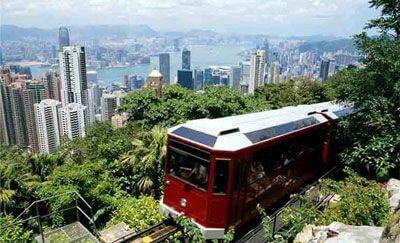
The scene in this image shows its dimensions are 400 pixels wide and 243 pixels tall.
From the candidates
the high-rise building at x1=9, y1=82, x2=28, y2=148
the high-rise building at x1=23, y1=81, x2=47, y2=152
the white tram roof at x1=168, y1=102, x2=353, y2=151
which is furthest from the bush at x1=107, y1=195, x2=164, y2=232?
the high-rise building at x1=23, y1=81, x2=47, y2=152

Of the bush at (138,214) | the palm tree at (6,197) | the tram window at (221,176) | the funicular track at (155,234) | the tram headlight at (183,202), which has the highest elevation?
the tram window at (221,176)

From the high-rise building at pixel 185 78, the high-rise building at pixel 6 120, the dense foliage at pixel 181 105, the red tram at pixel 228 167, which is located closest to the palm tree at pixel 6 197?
the red tram at pixel 228 167

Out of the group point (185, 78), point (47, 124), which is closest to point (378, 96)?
point (47, 124)

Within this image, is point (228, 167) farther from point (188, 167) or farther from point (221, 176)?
point (188, 167)

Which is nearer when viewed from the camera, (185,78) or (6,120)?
(6,120)

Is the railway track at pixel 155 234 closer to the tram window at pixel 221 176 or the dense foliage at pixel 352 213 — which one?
the tram window at pixel 221 176

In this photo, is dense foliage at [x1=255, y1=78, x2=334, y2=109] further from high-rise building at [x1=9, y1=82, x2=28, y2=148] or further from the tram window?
high-rise building at [x1=9, y1=82, x2=28, y2=148]

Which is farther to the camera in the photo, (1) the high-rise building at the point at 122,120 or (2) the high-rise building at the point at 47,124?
(2) the high-rise building at the point at 47,124
